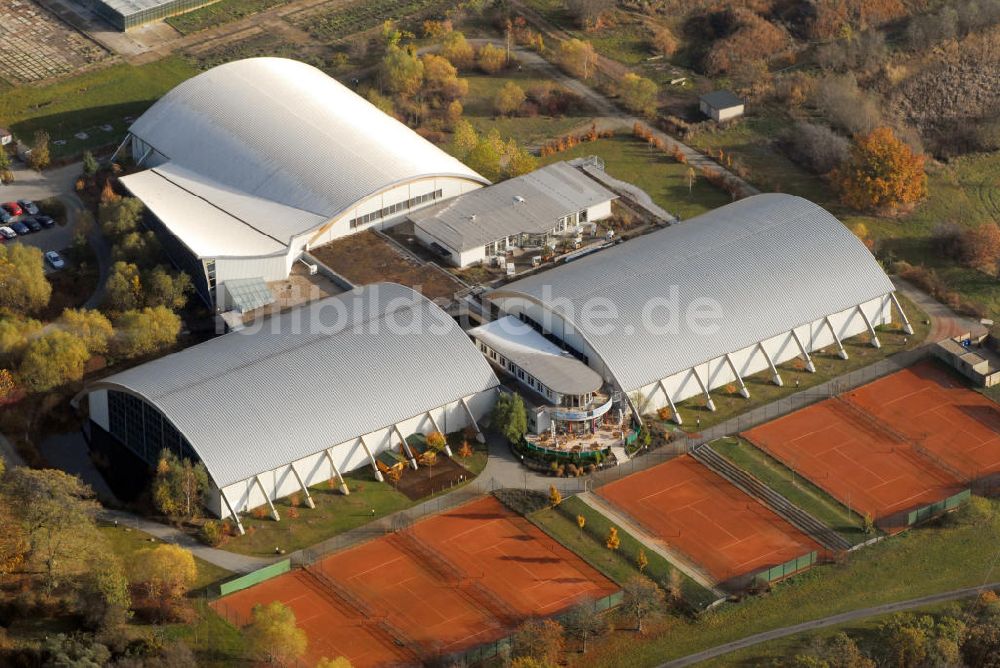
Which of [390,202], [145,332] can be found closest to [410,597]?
[145,332]

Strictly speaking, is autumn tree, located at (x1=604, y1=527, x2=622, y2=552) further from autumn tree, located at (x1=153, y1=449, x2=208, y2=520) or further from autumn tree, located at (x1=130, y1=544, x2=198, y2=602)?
autumn tree, located at (x1=130, y1=544, x2=198, y2=602)

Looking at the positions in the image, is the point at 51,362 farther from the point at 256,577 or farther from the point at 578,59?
the point at 578,59

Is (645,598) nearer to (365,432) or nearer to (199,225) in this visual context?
(365,432)

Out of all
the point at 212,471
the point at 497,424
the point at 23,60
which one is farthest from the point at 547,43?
the point at 212,471

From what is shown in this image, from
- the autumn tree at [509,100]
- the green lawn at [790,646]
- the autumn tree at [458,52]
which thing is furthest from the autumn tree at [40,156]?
the green lawn at [790,646]

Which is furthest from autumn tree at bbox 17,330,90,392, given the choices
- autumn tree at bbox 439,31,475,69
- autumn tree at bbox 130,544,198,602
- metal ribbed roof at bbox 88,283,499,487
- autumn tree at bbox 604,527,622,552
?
autumn tree at bbox 439,31,475,69
